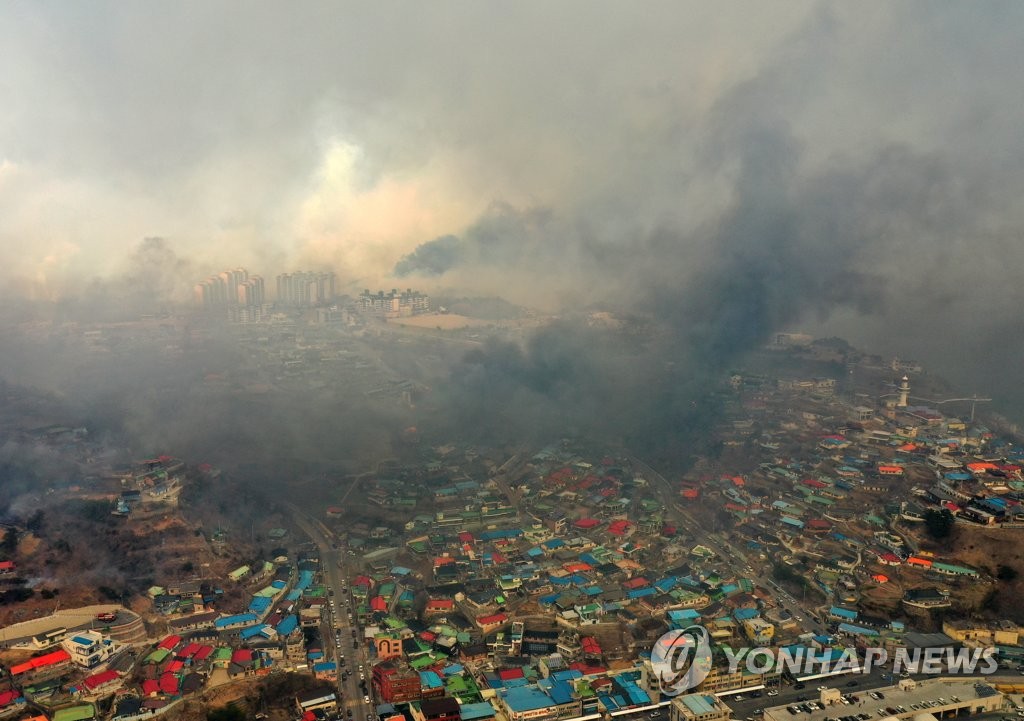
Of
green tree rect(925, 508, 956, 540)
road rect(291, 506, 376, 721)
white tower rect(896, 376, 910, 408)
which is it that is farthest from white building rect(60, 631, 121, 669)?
white tower rect(896, 376, 910, 408)

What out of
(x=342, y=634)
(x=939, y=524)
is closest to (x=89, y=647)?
(x=342, y=634)

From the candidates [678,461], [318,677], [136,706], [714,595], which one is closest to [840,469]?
[678,461]

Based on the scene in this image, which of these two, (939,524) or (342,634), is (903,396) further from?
(342,634)

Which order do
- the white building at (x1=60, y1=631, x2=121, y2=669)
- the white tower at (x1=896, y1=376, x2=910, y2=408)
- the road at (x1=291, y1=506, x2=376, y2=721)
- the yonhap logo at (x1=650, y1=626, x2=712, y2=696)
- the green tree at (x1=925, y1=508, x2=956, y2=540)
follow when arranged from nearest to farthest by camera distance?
the road at (x1=291, y1=506, x2=376, y2=721) < the yonhap logo at (x1=650, y1=626, x2=712, y2=696) < the white building at (x1=60, y1=631, x2=121, y2=669) < the green tree at (x1=925, y1=508, x2=956, y2=540) < the white tower at (x1=896, y1=376, x2=910, y2=408)

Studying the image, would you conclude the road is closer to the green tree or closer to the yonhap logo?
the yonhap logo

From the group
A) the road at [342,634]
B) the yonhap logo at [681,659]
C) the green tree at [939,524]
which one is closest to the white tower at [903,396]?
the green tree at [939,524]

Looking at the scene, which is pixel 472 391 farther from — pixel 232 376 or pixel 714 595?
pixel 714 595

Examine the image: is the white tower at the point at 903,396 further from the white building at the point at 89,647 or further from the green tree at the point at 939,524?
the white building at the point at 89,647

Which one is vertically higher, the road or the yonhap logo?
the yonhap logo

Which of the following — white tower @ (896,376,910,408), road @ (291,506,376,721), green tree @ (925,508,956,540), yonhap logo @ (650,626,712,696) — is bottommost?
road @ (291,506,376,721)
